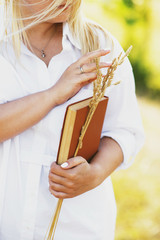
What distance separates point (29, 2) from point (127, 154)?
24.4 inches

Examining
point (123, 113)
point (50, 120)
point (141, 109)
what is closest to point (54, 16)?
point (50, 120)

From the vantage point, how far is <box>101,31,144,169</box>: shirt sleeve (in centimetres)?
144

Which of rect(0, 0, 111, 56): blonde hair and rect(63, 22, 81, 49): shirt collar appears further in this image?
rect(63, 22, 81, 49): shirt collar

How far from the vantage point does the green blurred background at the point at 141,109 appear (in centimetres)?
322

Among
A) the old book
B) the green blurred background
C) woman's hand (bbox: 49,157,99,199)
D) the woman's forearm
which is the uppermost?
the old book

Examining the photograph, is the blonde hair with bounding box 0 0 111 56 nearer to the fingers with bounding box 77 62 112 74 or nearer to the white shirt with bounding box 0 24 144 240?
the white shirt with bounding box 0 24 144 240

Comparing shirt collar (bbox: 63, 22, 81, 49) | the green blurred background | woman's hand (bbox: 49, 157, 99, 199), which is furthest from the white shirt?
the green blurred background

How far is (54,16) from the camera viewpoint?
1.27 meters

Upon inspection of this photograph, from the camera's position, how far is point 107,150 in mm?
1441

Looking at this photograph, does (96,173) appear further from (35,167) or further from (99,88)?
(99,88)

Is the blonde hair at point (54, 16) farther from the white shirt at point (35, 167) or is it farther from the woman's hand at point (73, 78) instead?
the woman's hand at point (73, 78)

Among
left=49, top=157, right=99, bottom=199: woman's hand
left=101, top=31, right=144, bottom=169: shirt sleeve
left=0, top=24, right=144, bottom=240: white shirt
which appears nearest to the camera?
left=49, top=157, right=99, bottom=199: woman's hand

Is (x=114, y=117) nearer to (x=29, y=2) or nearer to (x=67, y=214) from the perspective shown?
(x=67, y=214)

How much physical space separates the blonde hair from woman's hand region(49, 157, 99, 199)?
1.30 ft
